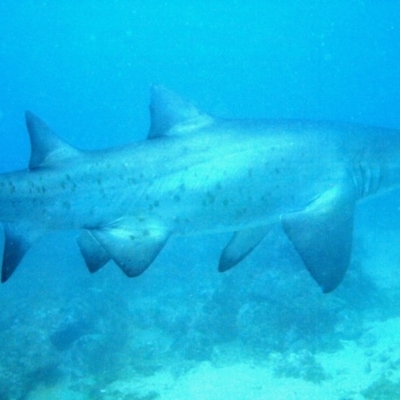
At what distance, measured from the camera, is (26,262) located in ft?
69.4

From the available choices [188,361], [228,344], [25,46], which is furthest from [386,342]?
[25,46]

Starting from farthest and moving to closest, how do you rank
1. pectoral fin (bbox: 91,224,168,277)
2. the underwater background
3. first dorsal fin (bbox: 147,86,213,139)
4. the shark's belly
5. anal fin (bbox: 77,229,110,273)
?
1. the underwater background
2. anal fin (bbox: 77,229,110,273)
3. first dorsal fin (bbox: 147,86,213,139)
4. the shark's belly
5. pectoral fin (bbox: 91,224,168,277)

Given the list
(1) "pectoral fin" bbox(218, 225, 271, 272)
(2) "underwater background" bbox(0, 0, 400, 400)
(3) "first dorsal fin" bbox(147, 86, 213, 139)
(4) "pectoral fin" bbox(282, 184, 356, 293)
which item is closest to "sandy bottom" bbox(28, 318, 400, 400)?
(2) "underwater background" bbox(0, 0, 400, 400)

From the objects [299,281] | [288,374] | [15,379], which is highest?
[299,281]

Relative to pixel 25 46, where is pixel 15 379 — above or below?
below

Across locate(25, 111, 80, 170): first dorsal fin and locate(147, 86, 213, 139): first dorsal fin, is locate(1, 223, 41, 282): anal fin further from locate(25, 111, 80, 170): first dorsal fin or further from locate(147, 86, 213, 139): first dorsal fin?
locate(147, 86, 213, 139): first dorsal fin

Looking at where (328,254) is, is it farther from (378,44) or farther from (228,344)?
(378,44)

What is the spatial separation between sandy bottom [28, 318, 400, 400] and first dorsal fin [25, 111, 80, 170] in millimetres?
5845

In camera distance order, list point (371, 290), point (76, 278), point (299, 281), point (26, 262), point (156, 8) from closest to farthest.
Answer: point (299, 281) < point (371, 290) < point (76, 278) < point (26, 262) < point (156, 8)

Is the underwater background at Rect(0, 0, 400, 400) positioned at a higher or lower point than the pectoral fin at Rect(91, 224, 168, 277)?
lower

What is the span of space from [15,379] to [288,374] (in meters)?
6.10

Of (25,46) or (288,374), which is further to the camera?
(25,46)

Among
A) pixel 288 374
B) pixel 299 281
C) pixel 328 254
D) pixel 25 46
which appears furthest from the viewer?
pixel 25 46

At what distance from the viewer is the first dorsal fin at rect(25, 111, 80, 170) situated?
402 cm
